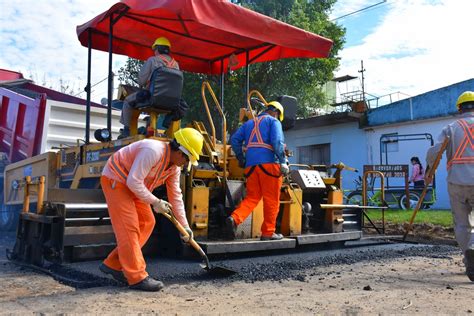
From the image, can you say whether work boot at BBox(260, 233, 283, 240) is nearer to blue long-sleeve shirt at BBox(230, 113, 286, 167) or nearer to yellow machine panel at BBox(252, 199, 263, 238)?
yellow machine panel at BBox(252, 199, 263, 238)

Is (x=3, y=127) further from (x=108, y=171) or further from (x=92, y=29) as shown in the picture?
(x=108, y=171)

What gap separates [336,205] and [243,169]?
125 cm

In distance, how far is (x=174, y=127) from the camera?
5.34m

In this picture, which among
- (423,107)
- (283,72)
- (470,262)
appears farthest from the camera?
(423,107)

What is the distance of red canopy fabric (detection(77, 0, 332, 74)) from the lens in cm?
469

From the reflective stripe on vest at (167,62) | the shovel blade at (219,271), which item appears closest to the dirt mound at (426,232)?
the shovel blade at (219,271)

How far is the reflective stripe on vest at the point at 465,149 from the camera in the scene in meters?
4.62

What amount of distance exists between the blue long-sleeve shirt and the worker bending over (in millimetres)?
1062

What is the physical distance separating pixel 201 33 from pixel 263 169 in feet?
6.64

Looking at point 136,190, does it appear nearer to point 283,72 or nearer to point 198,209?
point 198,209

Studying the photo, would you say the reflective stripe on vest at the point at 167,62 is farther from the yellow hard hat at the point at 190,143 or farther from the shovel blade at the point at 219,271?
the shovel blade at the point at 219,271

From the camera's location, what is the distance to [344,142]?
60.4 ft

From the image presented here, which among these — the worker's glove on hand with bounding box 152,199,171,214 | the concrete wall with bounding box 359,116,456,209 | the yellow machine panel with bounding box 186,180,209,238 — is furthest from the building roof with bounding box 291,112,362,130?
the worker's glove on hand with bounding box 152,199,171,214

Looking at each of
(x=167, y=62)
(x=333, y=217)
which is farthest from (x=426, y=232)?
(x=167, y=62)
